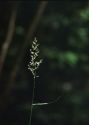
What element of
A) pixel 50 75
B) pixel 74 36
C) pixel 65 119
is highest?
pixel 74 36

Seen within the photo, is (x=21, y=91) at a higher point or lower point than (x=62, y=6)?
lower

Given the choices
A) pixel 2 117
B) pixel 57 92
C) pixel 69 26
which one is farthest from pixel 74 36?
pixel 2 117

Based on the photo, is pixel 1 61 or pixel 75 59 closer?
pixel 1 61

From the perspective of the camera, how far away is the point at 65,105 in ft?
29.8

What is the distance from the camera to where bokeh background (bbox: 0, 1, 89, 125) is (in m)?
8.07

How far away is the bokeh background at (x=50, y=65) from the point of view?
8.07m

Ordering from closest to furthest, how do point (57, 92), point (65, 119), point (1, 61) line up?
point (1, 61), point (65, 119), point (57, 92)

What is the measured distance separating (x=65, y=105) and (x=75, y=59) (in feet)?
2.43

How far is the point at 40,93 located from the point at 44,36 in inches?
53.8

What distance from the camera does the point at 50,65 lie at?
31.3 feet

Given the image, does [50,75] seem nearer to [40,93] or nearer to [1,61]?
[40,93]

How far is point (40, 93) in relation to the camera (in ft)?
28.9

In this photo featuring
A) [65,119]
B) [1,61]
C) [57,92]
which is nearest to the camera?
Result: [1,61]

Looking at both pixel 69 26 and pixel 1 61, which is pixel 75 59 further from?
pixel 1 61
